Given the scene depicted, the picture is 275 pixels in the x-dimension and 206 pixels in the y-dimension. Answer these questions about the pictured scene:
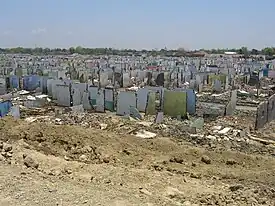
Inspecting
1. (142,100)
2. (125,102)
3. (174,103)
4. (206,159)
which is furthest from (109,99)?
(206,159)

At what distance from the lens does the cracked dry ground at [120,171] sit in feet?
21.2

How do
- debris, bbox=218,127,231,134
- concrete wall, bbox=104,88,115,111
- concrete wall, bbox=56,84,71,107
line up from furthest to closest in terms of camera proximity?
concrete wall, bbox=56,84,71,107 → concrete wall, bbox=104,88,115,111 → debris, bbox=218,127,231,134

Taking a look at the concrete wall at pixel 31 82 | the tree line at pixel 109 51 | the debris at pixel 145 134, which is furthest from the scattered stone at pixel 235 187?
the tree line at pixel 109 51

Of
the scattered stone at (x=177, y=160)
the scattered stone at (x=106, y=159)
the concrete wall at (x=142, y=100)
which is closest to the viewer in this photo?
the scattered stone at (x=106, y=159)

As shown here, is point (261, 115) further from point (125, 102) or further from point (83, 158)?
point (83, 158)

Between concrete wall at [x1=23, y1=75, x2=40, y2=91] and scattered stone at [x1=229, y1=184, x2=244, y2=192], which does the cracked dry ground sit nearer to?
scattered stone at [x1=229, y1=184, x2=244, y2=192]

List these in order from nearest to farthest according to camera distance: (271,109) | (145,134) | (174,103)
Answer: (145,134)
(271,109)
(174,103)

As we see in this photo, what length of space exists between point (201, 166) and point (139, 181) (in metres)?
2.53

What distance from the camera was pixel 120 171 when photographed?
343 inches

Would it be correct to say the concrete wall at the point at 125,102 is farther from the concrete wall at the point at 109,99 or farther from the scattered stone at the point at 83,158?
the scattered stone at the point at 83,158

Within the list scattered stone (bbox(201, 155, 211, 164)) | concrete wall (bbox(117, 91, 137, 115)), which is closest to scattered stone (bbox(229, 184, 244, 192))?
scattered stone (bbox(201, 155, 211, 164))

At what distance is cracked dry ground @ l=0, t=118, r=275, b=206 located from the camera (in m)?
6.46

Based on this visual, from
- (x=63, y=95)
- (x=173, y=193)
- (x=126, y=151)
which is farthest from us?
(x=63, y=95)

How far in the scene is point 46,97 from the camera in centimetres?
2188
